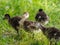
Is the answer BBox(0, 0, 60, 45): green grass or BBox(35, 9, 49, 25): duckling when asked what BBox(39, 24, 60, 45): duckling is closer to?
BBox(0, 0, 60, 45): green grass

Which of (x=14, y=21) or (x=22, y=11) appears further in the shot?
(x=22, y=11)

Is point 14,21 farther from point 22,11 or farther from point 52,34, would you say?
point 52,34

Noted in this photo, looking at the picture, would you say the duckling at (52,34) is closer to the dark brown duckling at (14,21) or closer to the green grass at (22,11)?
the green grass at (22,11)

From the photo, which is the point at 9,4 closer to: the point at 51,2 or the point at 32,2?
the point at 32,2

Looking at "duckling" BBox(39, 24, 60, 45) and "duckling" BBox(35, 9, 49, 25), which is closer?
"duckling" BBox(39, 24, 60, 45)

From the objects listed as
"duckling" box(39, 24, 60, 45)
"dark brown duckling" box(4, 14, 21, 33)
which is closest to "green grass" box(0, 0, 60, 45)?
"dark brown duckling" box(4, 14, 21, 33)

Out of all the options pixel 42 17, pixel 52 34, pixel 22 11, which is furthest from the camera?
pixel 22 11

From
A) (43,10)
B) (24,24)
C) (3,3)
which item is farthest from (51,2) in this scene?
(24,24)

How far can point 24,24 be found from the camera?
7082mm

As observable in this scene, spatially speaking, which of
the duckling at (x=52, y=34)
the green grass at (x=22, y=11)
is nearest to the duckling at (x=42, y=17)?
the green grass at (x=22, y=11)

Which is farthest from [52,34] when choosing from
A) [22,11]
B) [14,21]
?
[22,11]

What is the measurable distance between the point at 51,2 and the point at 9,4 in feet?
4.27

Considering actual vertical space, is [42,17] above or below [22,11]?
above

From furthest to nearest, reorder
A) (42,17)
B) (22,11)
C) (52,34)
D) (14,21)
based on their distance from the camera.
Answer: (22,11)
(42,17)
(14,21)
(52,34)
